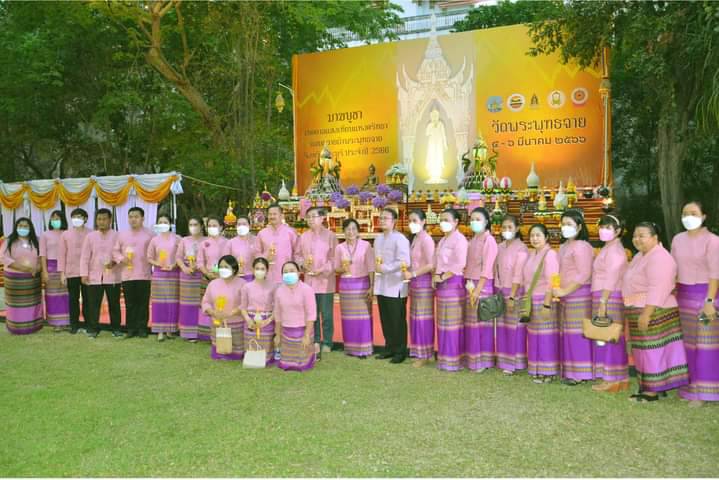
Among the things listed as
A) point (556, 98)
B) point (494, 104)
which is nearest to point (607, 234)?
point (556, 98)

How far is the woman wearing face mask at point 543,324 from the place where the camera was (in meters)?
5.31

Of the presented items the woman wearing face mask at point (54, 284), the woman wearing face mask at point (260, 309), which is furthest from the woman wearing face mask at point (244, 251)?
the woman wearing face mask at point (54, 284)

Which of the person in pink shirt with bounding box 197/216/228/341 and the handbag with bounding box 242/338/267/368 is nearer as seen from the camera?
the handbag with bounding box 242/338/267/368

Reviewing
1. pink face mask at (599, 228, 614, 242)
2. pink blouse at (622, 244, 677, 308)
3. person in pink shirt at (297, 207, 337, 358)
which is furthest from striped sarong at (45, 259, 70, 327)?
pink blouse at (622, 244, 677, 308)

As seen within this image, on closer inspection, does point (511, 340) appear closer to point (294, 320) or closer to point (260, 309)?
point (294, 320)

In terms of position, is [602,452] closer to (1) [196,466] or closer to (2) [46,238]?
(1) [196,466]

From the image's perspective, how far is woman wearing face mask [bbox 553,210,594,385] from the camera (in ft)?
17.0

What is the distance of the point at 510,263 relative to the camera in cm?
564

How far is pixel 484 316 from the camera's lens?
17.9 feet

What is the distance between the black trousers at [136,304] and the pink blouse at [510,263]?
4033mm

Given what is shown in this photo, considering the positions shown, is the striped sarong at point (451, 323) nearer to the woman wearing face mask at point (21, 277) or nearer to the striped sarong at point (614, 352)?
the striped sarong at point (614, 352)

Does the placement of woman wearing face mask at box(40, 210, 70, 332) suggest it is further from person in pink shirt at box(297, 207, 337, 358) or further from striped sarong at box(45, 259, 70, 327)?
person in pink shirt at box(297, 207, 337, 358)

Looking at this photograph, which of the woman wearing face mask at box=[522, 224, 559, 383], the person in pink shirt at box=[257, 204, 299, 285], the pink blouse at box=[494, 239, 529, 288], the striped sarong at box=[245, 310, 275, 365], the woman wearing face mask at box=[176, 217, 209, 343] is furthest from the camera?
the woman wearing face mask at box=[176, 217, 209, 343]

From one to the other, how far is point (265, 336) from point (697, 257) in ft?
12.0
